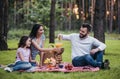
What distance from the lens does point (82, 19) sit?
5459cm

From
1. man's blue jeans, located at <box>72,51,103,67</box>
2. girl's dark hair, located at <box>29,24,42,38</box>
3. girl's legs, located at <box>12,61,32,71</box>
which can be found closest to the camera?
girl's legs, located at <box>12,61,32,71</box>

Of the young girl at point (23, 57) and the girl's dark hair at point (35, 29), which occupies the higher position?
the girl's dark hair at point (35, 29)

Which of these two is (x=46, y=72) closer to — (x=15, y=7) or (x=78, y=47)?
(x=78, y=47)

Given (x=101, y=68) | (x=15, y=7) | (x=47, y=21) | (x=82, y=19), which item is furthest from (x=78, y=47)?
(x=82, y=19)

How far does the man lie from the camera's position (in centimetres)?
1095

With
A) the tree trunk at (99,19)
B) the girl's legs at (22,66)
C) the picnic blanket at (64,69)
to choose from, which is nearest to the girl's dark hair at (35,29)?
the picnic blanket at (64,69)

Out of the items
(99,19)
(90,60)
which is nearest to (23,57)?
(90,60)

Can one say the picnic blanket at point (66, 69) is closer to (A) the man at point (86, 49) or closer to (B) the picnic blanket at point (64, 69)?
(B) the picnic blanket at point (64, 69)

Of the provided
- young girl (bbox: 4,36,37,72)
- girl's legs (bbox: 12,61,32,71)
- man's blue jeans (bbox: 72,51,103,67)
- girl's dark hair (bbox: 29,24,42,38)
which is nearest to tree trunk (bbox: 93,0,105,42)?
man's blue jeans (bbox: 72,51,103,67)

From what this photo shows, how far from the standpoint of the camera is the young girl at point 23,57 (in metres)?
10.5

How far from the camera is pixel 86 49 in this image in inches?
445

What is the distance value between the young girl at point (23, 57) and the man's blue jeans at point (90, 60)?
1203mm

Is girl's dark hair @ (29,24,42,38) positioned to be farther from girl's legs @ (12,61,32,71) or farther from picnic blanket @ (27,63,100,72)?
girl's legs @ (12,61,32,71)

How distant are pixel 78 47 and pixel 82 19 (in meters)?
43.4
